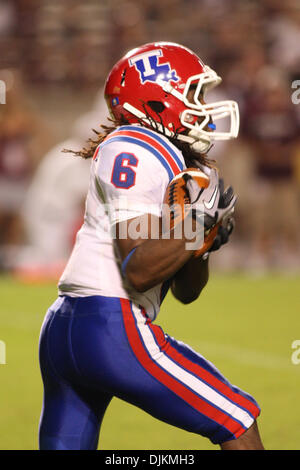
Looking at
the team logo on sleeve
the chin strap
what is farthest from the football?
the team logo on sleeve

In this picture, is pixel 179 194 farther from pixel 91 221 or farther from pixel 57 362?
pixel 57 362

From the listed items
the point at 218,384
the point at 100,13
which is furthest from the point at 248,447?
the point at 100,13

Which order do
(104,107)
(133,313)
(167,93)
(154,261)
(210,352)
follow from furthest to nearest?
(104,107) < (210,352) < (167,93) < (133,313) < (154,261)

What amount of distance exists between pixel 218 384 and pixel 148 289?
322mm

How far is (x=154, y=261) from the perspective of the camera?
2.15 m

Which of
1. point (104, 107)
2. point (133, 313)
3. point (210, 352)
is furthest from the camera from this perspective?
point (104, 107)

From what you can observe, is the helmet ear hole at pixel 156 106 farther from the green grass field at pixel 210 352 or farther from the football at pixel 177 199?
the green grass field at pixel 210 352

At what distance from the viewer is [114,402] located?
4352 mm

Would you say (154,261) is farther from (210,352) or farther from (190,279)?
(210,352)

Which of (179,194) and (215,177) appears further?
(215,177)

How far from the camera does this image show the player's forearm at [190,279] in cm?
246

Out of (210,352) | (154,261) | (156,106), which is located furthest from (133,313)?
(210,352)

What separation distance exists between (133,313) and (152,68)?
72cm

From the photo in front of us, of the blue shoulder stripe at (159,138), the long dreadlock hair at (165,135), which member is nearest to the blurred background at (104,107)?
the long dreadlock hair at (165,135)
